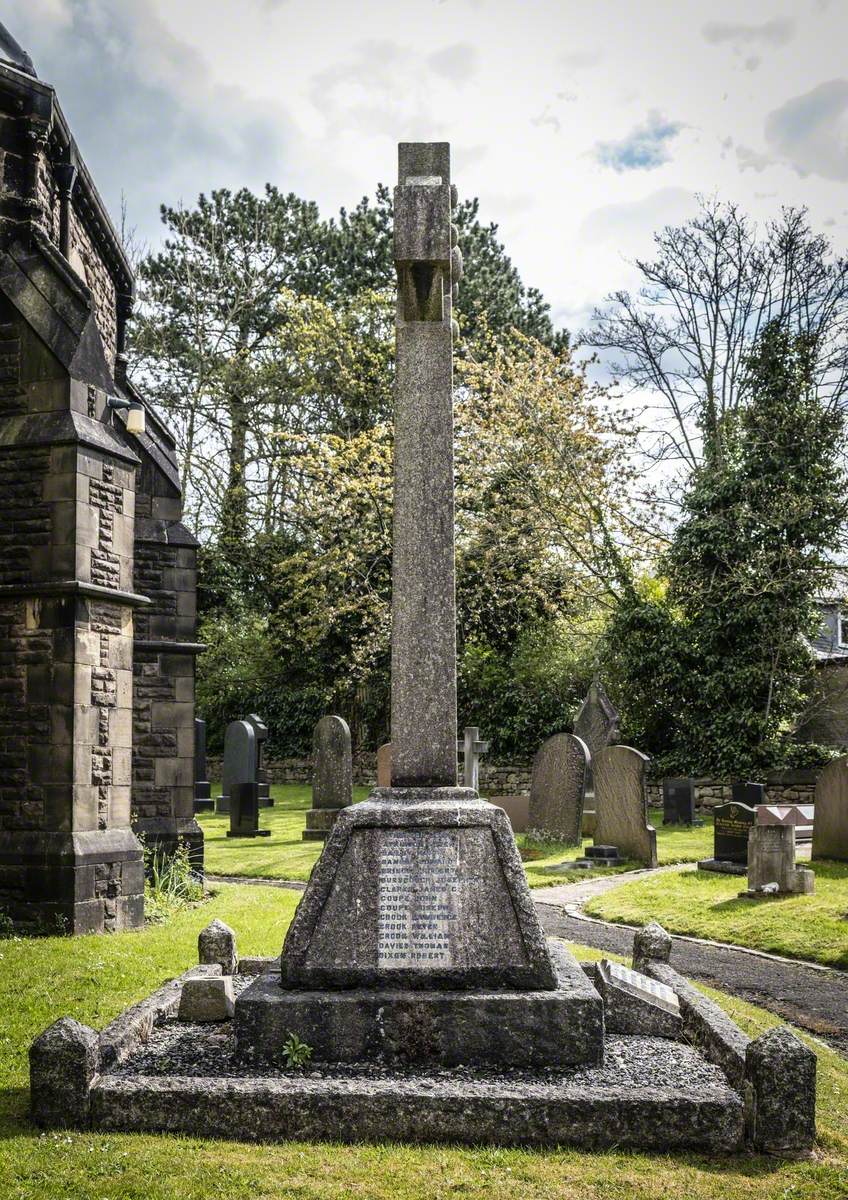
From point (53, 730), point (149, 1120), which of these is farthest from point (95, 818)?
point (149, 1120)

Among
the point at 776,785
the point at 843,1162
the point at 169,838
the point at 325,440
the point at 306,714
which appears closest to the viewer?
the point at 843,1162

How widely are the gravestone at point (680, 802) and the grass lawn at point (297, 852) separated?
30cm

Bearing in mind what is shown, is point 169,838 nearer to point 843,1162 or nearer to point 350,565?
point 843,1162

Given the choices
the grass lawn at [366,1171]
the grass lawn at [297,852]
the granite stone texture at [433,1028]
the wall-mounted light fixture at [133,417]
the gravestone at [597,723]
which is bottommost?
the grass lawn at [297,852]

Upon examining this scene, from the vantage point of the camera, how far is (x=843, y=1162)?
174 inches

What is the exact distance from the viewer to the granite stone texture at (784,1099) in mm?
4469

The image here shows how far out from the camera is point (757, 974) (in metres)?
8.62

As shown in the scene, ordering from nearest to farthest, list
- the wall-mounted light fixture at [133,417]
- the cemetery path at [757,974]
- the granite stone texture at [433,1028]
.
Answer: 1. the granite stone texture at [433,1028]
2. the cemetery path at [757,974]
3. the wall-mounted light fixture at [133,417]

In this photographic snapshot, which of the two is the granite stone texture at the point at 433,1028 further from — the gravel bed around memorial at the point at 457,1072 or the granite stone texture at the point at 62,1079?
the granite stone texture at the point at 62,1079

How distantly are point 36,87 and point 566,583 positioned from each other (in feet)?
52.7

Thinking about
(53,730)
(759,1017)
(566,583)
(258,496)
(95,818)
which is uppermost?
(258,496)

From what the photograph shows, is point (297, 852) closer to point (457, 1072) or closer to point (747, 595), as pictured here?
point (747, 595)

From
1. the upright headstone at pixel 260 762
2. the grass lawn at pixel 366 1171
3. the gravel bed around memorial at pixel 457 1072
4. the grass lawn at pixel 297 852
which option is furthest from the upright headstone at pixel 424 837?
the upright headstone at pixel 260 762

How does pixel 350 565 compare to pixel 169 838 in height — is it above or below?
above
